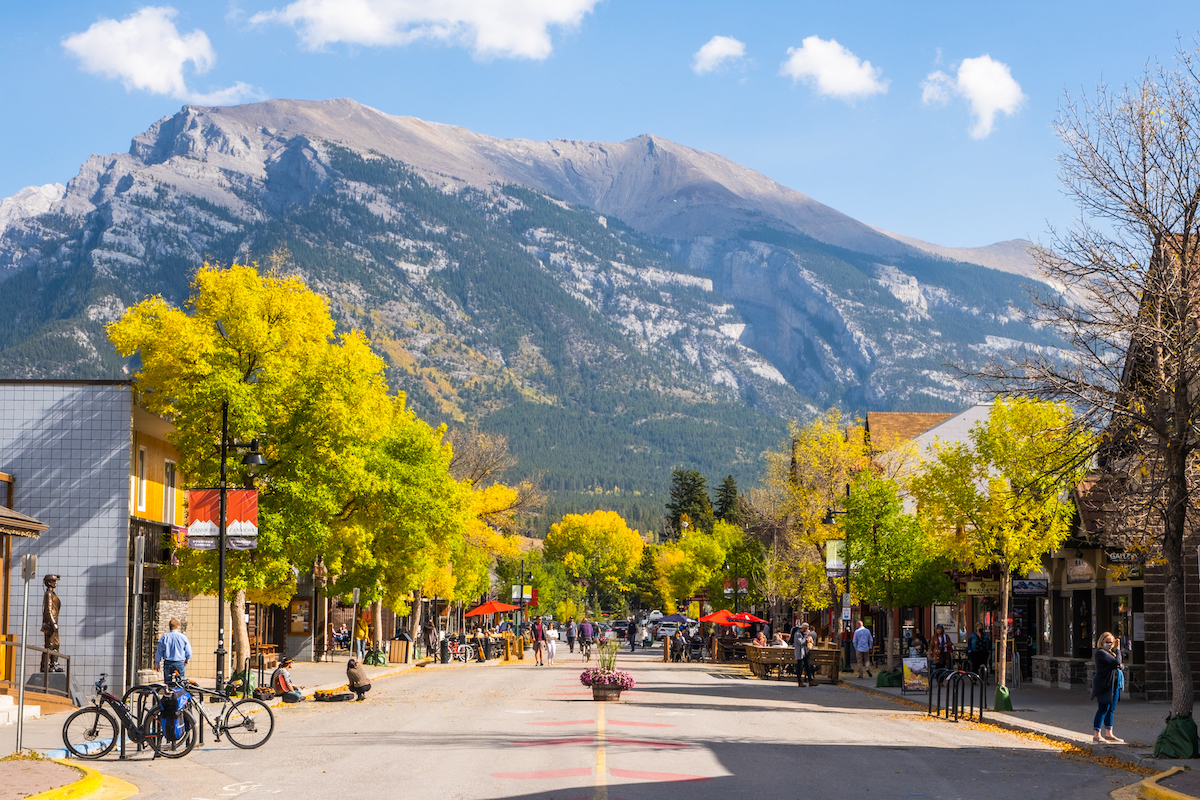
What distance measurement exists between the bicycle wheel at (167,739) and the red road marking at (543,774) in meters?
5.49

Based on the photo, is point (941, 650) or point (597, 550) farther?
point (597, 550)

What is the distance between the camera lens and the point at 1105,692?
20859 mm

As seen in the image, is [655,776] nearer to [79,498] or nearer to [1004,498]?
[1004,498]

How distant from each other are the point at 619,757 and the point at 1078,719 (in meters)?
12.8

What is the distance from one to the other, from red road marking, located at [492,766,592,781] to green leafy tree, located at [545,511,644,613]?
152 meters

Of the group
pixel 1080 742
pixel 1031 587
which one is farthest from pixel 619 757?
pixel 1031 587

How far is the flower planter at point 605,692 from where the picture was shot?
1205 inches

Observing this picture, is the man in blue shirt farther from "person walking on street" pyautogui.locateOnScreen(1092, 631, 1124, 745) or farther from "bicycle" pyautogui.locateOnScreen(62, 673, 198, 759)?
"person walking on street" pyautogui.locateOnScreen(1092, 631, 1124, 745)

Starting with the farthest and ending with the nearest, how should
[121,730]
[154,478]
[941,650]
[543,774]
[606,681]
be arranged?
[941,650]
[154,478]
[606,681]
[121,730]
[543,774]

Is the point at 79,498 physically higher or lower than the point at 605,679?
higher

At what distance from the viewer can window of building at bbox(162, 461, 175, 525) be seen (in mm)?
36719

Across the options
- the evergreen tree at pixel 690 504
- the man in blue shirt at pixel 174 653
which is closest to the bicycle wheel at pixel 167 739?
the man in blue shirt at pixel 174 653

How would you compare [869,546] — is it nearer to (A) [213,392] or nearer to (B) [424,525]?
(B) [424,525]

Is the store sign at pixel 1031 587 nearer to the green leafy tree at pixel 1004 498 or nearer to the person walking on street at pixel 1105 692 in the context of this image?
the green leafy tree at pixel 1004 498
